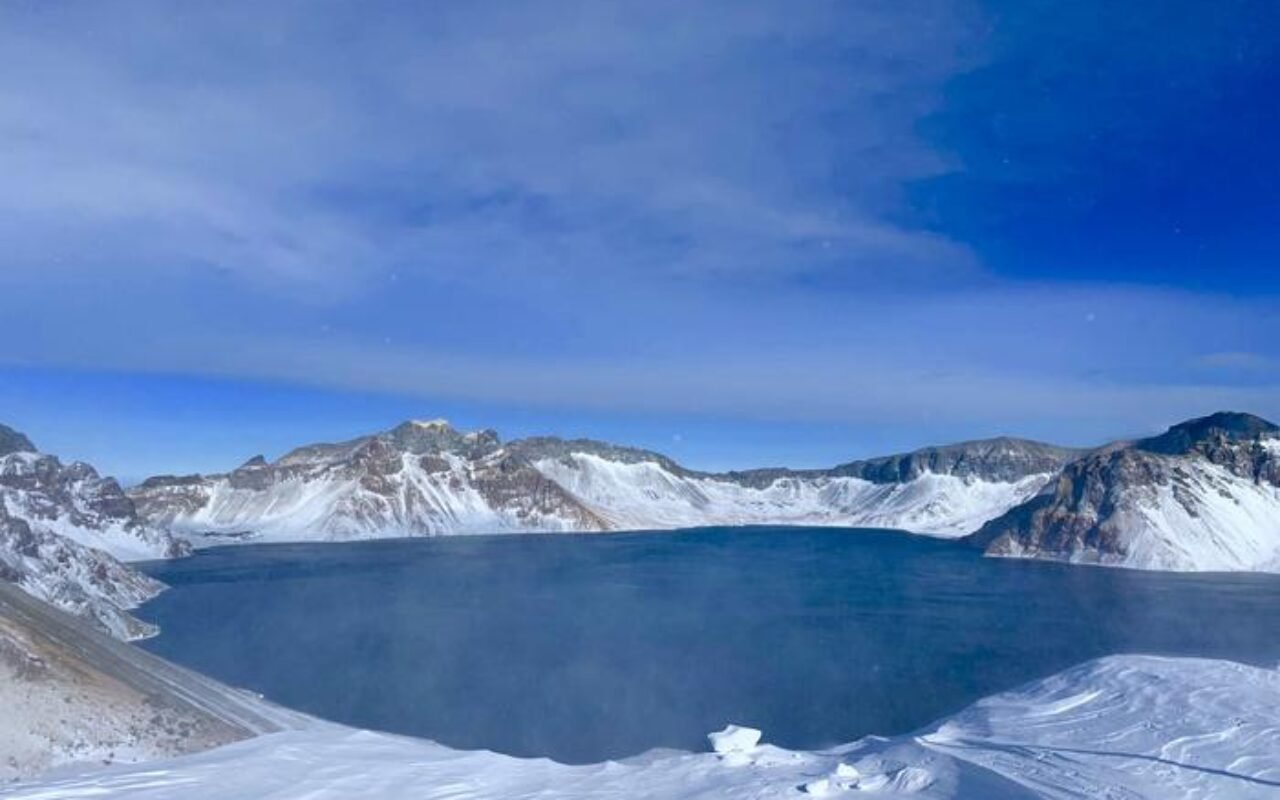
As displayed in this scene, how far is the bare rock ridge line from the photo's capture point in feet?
86.2

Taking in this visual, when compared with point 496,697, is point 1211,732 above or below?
above

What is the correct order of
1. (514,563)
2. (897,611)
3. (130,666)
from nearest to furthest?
(130,666)
(897,611)
(514,563)

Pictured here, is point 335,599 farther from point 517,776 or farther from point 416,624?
point 517,776

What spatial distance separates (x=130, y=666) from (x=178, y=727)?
6828mm

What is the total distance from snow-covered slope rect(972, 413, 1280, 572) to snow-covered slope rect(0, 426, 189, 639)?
16452cm

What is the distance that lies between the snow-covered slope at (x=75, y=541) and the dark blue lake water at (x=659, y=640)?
18.7ft

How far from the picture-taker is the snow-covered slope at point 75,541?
3191 inches

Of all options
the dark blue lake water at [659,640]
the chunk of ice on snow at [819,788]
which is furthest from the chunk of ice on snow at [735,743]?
the dark blue lake water at [659,640]

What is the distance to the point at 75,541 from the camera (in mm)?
124125

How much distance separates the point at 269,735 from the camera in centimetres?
3253

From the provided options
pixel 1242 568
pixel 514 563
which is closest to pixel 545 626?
pixel 514 563

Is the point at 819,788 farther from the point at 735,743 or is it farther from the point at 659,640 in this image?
the point at 659,640

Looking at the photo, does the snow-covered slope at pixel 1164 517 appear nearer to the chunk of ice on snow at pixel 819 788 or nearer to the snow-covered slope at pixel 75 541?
the snow-covered slope at pixel 75 541

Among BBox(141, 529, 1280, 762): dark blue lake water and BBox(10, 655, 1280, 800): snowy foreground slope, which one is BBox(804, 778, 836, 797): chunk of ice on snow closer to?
BBox(10, 655, 1280, 800): snowy foreground slope
